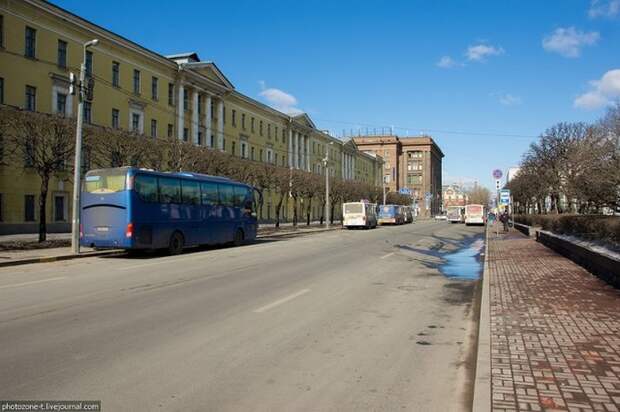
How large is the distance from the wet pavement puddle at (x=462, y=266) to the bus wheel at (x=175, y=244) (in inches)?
400

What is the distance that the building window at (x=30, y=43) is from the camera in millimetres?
35344

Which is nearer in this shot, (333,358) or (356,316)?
(333,358)

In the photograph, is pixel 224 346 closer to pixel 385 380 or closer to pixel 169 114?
pixel 385 380

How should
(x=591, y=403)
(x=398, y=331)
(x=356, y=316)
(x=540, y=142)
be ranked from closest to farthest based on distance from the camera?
(x=591, y=403) < (x=398, y=331) < (x=356, y=316) < (x=540, y=142)

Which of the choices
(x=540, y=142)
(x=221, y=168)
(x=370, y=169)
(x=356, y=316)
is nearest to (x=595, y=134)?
(x=540, y=142)

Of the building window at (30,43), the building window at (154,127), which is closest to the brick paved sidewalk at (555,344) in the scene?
the building window at (30,43)

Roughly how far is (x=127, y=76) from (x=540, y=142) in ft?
114

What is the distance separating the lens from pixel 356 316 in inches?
347

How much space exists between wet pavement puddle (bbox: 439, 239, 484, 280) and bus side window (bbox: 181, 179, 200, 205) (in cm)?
1045

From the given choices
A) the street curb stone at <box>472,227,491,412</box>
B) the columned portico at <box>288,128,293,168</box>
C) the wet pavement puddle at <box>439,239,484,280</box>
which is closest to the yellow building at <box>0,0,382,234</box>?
the columned portico at <box>288,128,293,168</box>

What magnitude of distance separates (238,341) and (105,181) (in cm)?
1416

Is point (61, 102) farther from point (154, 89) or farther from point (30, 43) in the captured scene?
point (154, 89)

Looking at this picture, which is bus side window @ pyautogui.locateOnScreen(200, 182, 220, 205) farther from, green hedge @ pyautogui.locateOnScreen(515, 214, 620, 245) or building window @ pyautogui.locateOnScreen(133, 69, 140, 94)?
building window @ pyautogui.locateOnScreen(133, 69, 140, 94)

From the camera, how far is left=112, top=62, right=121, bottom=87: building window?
43.4 m
